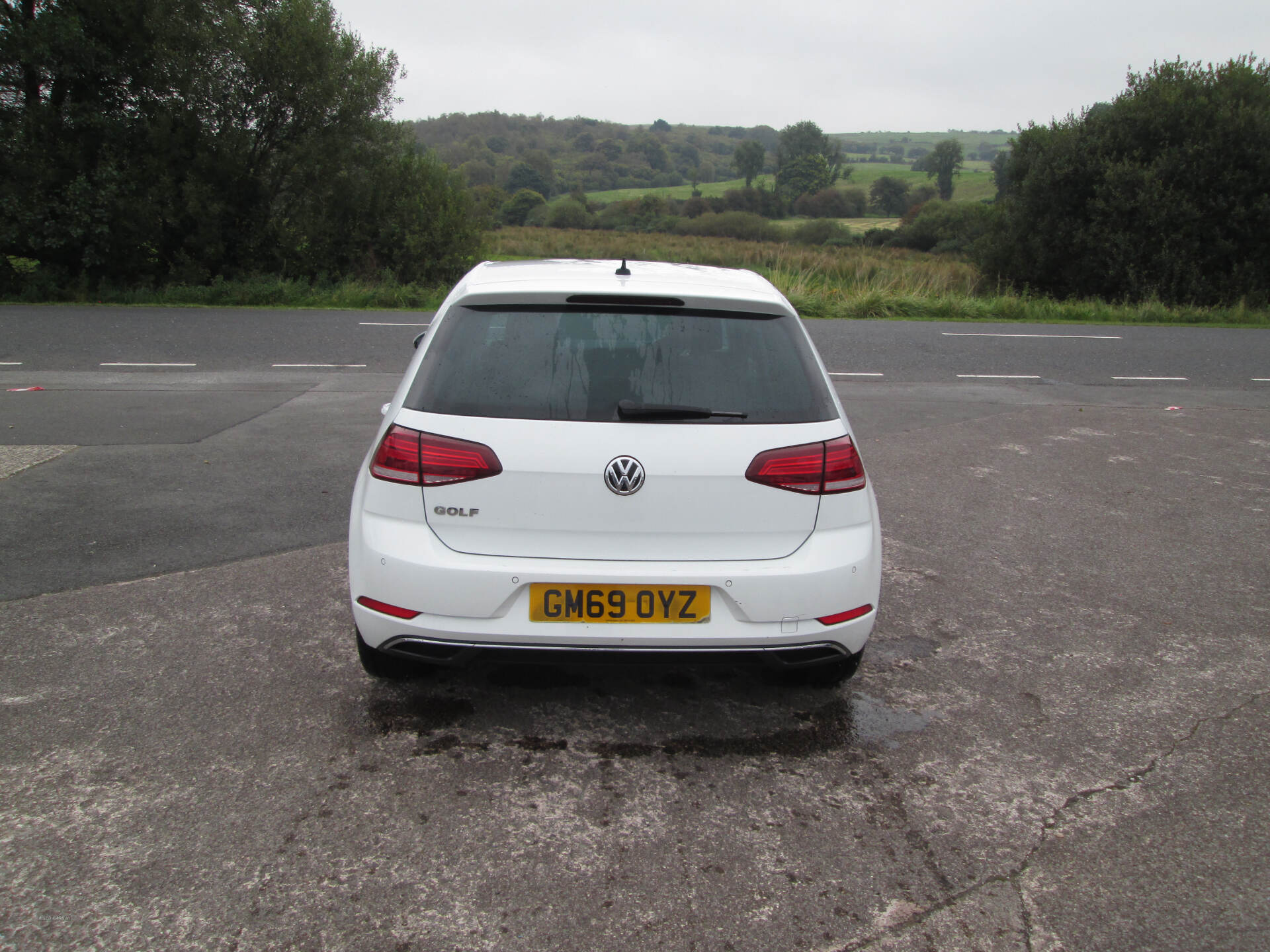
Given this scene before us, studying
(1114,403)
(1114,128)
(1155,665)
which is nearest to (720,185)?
(1114,128)

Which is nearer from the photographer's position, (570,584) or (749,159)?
(570,584)

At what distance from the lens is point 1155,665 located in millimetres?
3988

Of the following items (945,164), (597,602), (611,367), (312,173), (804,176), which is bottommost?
(597,602)

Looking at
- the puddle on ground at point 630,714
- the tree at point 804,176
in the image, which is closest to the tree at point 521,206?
the tree at point 804,176

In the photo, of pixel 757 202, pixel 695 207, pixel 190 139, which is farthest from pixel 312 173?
pixel 757 202

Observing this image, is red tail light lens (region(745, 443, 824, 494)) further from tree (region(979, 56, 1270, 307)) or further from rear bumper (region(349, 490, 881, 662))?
tree (region(979, 56, 1270, 307))

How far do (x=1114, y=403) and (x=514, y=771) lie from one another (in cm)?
908

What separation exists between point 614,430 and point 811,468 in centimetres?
67

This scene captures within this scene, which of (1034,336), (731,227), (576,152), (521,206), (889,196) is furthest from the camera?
(576,152)

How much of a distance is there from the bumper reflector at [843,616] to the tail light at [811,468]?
411 mm

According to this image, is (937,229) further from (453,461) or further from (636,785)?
(636,785)

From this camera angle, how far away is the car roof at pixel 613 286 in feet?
10.8

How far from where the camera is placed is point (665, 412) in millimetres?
3090

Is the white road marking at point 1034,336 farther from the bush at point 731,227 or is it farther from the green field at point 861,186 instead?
the green field at point 861,186
